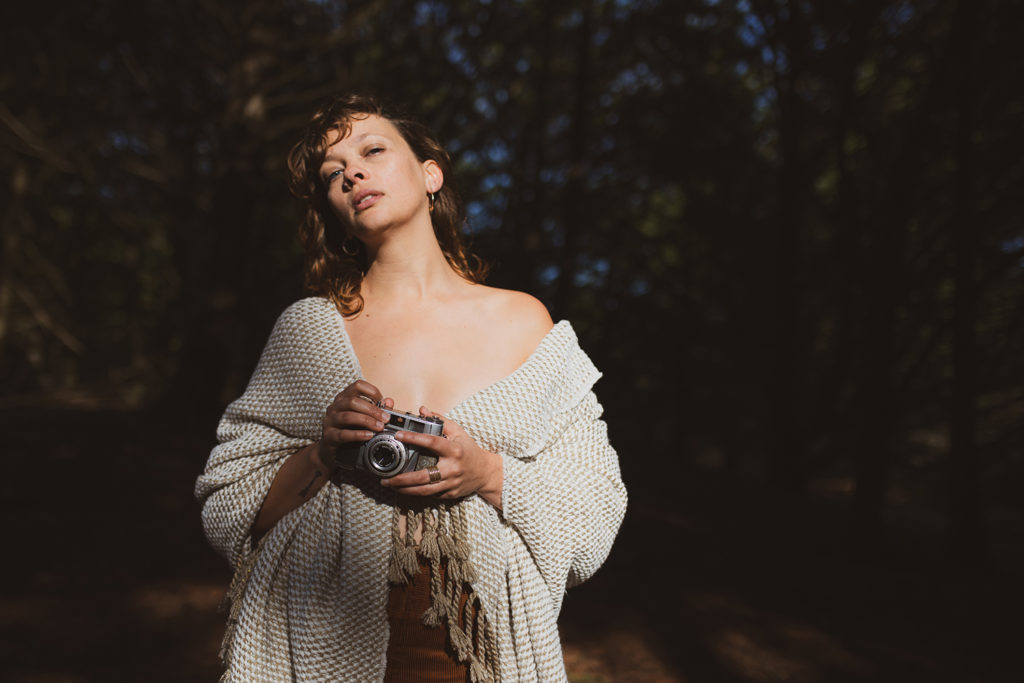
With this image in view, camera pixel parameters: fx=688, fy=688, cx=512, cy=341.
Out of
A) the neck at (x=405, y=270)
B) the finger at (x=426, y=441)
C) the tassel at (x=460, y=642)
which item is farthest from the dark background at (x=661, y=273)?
the tassel at (x=460, y=642)

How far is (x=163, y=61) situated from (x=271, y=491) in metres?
9.61

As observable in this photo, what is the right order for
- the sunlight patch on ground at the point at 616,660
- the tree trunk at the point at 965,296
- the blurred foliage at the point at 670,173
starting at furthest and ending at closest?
the blurred foliage at the point at 670,173 < the tree trunk at the point at 965,296 < the sunlight patch on ground at the point at 616,660

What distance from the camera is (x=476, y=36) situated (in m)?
11.1

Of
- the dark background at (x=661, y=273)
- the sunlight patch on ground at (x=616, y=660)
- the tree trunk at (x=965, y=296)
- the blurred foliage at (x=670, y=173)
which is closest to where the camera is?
the sunlight patch on ground at (x=616, y=660)

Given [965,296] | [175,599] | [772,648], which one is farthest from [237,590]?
[965,296]

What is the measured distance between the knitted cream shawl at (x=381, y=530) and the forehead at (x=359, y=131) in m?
0.46

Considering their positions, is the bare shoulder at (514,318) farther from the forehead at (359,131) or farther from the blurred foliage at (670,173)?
the blurred foliage at (670,173)

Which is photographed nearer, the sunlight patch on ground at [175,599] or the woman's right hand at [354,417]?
the woman's right hand at [354,417]

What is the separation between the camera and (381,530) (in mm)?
1499

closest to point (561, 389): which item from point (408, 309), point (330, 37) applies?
point (408, 309)

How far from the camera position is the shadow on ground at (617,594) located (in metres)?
4.47

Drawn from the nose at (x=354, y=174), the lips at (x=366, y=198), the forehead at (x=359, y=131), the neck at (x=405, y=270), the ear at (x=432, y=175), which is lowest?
the neck at (x=405, y=270)

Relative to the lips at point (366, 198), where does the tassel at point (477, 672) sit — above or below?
below

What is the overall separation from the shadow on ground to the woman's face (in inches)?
142
